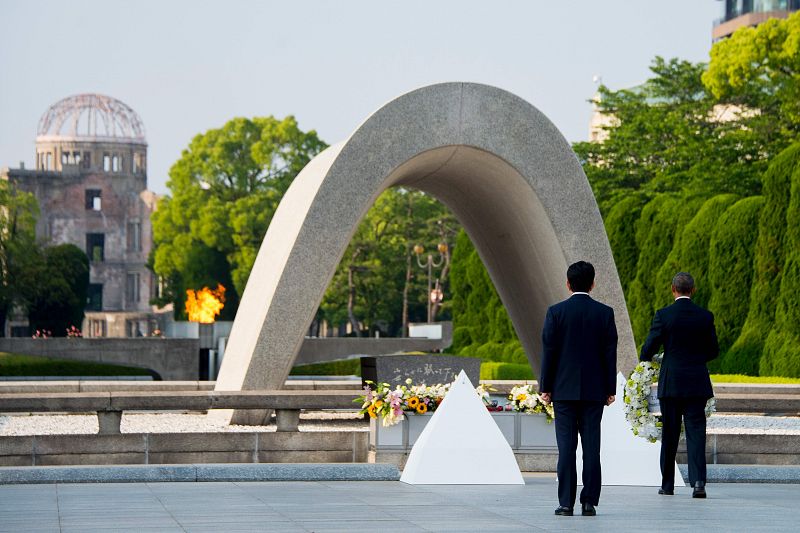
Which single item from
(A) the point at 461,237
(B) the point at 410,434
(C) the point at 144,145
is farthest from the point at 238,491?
(C) the point at 144,145

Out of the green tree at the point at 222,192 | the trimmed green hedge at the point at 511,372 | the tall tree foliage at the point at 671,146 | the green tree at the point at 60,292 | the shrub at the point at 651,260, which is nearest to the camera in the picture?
the trimmed green hedge at the point at 511,372

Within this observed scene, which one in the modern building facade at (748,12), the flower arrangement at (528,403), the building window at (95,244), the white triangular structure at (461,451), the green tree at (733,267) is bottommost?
the white triangular structure at (461,451)

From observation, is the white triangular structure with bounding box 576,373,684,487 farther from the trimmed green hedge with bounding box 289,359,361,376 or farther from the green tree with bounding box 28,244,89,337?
the green tree with bounding box 28,244,89,337

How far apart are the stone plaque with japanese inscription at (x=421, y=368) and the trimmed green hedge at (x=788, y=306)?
514 inches

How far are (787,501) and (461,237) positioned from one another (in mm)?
36254

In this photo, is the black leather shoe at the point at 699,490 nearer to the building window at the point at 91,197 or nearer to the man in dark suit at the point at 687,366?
A: the man in dark suit at the point at 687,366

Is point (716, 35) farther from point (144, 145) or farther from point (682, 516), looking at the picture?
point (682, 516)

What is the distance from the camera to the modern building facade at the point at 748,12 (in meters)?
80.6

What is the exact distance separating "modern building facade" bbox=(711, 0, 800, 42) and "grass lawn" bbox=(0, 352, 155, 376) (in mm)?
48770

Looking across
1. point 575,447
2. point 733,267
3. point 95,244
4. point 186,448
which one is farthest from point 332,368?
point 95,244

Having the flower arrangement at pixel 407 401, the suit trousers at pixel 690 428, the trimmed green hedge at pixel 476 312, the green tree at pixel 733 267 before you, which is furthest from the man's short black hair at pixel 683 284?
the trimmed green hedge at pixel 476 312

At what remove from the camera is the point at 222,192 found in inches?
2835

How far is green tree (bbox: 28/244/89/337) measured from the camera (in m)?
59.6

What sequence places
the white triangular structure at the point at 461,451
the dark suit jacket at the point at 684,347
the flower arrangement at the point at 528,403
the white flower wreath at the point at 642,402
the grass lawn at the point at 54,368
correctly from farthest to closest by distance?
the grass lawn at the point at 54,368, the flower arrangement at the point at 528,403, the white triangular structure at the point at 461,451, the white flower wreath at the point at 642,402, the dark suit jacket at the point at 684,347
